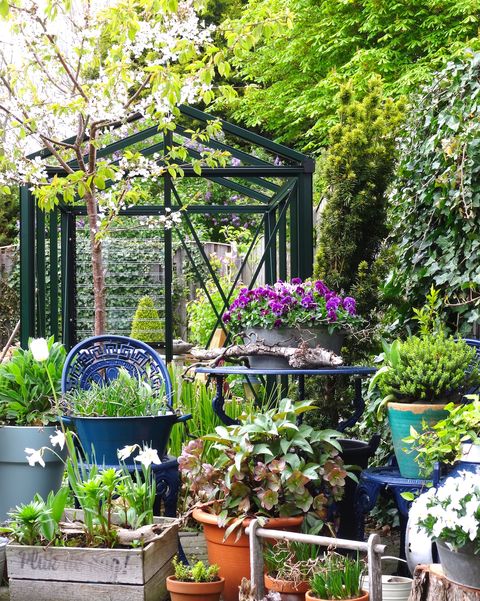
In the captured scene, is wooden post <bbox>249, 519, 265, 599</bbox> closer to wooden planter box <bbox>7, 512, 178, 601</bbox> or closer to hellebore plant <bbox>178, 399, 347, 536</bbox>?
hellebore plant <bbox>178, 399, 347, 536</bbox>

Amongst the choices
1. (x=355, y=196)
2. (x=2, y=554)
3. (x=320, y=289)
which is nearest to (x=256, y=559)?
(x=2, y=554)

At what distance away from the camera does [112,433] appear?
3451 millimetres

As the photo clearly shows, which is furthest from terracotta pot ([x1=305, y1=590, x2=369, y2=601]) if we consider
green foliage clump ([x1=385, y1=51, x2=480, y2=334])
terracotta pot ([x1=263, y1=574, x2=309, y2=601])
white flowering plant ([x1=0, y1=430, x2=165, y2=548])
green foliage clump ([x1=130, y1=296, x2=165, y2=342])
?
green foliage clump ([x1=130, y1=296, x2=165, y2=342])

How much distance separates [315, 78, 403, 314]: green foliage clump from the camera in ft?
15.9

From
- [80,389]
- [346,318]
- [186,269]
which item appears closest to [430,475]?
[346,318]

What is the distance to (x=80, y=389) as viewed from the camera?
12.3 ft

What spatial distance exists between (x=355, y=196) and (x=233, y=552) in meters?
2.40

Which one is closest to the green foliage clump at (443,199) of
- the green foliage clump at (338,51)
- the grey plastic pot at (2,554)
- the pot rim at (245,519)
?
the pot rim at (245,519)

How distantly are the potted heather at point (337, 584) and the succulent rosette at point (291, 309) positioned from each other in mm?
1266

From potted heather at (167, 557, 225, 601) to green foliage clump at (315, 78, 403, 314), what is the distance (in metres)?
2.16

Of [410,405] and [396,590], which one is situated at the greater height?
[410,405]

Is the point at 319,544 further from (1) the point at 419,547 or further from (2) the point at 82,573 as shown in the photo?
(2) the point at 82,573

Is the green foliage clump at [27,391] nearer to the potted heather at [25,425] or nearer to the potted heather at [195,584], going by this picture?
the potted heather at [25,425]

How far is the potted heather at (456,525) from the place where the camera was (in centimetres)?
224
